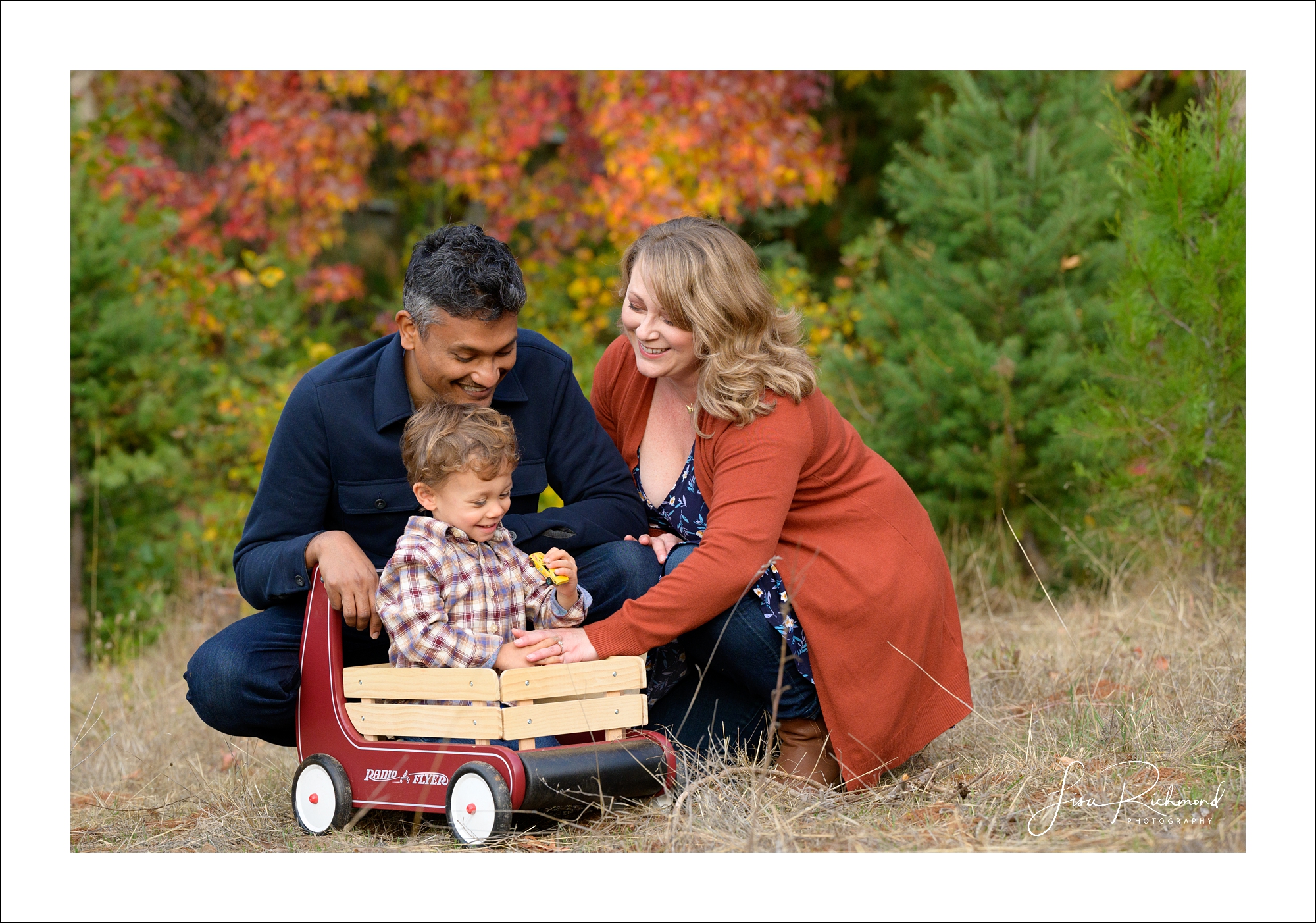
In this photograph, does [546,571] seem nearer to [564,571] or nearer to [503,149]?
[564,571]

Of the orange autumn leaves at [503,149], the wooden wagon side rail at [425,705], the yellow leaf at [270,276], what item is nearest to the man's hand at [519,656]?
the wooden wagon side rail at [425,705]

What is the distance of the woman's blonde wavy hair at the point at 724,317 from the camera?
310 centimetres

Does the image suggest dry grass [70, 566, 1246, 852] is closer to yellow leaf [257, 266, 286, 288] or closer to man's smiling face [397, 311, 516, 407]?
man's smiling face [397, 311, 516, 407]

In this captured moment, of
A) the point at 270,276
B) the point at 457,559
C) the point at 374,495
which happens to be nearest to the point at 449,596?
the point at 457,559

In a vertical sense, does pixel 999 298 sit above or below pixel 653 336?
above

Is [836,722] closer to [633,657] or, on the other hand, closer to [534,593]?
[633,657]

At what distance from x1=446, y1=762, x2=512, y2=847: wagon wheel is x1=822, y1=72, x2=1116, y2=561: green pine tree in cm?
375

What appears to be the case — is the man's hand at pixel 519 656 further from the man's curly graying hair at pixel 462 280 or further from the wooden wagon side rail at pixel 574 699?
the man's curly graying hair at pixel 462 280

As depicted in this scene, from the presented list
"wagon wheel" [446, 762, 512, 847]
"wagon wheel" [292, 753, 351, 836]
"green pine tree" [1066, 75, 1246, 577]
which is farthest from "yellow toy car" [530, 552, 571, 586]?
"green pine tree" [1066, 75, 1246, 577]

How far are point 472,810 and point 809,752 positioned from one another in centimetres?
95

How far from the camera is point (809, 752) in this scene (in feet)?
10.5

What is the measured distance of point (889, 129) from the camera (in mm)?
9664

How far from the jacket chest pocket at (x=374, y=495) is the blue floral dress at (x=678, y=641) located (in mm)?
675

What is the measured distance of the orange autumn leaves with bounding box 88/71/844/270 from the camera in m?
7.79
